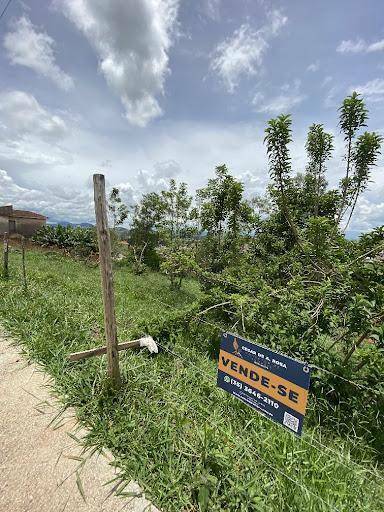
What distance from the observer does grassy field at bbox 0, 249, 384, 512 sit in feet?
6.22

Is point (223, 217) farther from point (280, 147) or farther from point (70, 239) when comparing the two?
point (70, 239)

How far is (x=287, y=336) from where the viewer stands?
331cm

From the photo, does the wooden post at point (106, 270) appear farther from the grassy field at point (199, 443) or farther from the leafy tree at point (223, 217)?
the leafy tree at point (223, 217)

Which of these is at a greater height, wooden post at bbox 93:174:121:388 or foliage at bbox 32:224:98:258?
wooden post at bbox 93:174:121:388

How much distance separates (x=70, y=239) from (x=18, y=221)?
593 inches

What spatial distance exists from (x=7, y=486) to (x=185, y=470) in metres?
1.28

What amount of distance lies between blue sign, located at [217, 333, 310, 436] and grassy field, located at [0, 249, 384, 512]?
1.41ft

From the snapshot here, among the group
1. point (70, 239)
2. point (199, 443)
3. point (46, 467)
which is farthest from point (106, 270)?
point (70, 239)

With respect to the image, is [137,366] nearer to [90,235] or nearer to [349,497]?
[349,497]

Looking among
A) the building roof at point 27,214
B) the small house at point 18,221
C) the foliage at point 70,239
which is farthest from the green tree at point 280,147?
the building roof at point 27,214

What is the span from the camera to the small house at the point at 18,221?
1220 inches

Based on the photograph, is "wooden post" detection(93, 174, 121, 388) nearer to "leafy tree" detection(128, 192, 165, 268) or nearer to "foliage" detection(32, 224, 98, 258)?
"leafy tree" detection(128, 192, 165, 268)

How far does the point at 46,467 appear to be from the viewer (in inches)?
83.0

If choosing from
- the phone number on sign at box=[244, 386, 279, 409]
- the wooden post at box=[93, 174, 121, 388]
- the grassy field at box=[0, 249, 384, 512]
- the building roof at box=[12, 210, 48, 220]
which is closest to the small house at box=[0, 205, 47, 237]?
the building roof at box=[12, 210, 48, 220]
